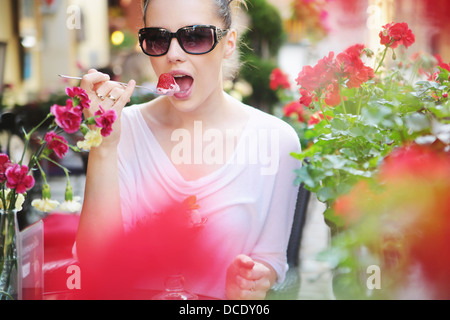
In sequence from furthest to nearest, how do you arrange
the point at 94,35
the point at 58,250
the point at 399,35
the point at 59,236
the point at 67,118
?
the point at 94,35 → the point at 59,236 → the point at 58,250 → the point at 399,35 → the point at 67,118

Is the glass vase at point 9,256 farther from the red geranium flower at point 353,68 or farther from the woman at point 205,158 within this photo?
the red geranium flower at point 353,68

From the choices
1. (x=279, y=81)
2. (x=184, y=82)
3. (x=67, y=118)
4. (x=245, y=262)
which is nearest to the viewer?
(x=67, y=118)

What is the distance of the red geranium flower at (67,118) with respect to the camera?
111 centimetres

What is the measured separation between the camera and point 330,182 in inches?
45.4

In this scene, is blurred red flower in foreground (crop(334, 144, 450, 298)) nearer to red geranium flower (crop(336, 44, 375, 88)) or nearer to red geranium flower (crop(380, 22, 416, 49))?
red geranium flower (crop(336, 44, 375, 88))

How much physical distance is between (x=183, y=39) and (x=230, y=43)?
0.23 m

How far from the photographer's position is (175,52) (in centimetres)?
153

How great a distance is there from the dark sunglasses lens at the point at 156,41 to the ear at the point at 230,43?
0.23 metres

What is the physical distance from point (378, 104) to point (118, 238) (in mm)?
812

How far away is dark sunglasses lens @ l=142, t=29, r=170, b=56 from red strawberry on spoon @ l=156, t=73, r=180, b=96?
3.0 inches

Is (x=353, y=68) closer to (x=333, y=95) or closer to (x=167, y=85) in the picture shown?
(x=333, y=95)

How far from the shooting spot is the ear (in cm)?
171

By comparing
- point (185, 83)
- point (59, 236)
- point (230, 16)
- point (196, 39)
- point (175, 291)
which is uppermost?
point (230, 16)

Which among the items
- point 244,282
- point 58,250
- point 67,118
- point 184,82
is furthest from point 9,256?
point 58,250
